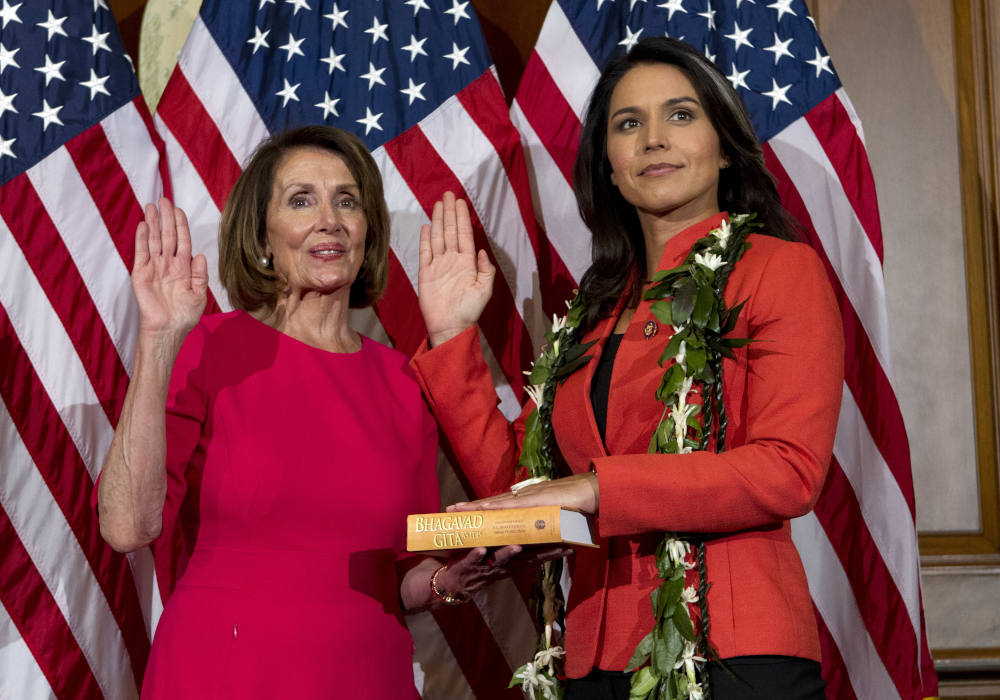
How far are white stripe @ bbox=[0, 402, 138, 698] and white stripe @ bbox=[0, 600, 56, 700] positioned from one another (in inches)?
4.7

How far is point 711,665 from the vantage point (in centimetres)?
183

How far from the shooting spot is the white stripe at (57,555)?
276 cm

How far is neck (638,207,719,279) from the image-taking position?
2.35m

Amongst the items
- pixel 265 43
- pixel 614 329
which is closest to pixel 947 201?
pixel 614 329

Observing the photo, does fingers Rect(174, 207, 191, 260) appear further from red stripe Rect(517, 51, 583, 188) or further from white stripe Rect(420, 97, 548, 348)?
red stripe Rect(517, 51, 583, 188)

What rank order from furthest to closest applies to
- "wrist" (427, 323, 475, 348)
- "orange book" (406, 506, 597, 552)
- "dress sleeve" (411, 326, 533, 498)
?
"wrist" (427, 323, 475, 348)
"dress sleeve" (411, 326, 533, 498)
"orange book" (406, 506, 597, 552)

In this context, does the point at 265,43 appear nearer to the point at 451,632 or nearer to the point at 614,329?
the point at 614,329

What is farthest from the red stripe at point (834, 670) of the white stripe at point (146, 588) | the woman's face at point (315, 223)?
the white stripe at point (146, 588)

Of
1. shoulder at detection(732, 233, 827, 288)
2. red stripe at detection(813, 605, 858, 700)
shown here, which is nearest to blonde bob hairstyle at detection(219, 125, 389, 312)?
shoulder at detection(732, 233, 827, 288)

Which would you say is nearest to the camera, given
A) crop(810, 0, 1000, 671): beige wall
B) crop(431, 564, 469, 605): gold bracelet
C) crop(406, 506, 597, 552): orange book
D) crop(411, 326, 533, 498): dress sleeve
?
crop(406, 506, 597, 552): orange book

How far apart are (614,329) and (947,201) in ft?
5.69

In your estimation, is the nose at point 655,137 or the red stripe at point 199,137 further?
the red stripe at point 199,137

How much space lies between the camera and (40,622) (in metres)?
2.74

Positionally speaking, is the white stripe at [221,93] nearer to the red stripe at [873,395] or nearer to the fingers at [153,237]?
the fingers at [153,237]
